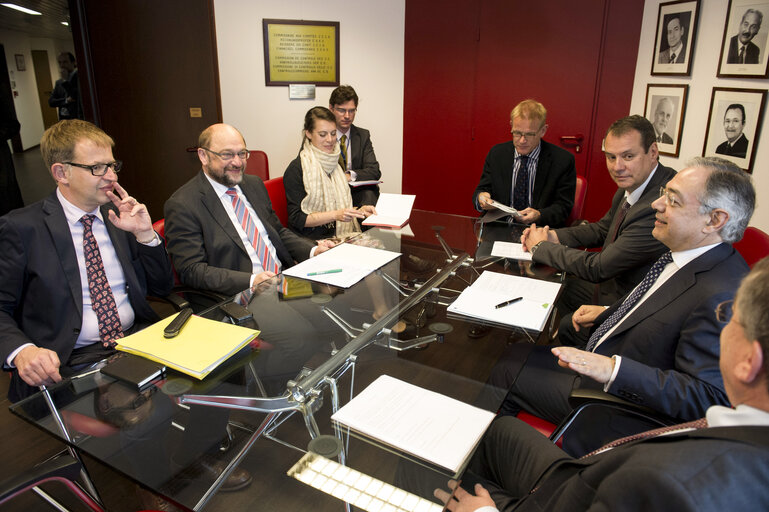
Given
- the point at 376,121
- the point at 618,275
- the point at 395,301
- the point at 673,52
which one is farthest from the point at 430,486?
the point at 376,121

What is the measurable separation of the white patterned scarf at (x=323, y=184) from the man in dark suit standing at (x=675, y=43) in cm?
259

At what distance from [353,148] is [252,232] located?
1644 millimetres

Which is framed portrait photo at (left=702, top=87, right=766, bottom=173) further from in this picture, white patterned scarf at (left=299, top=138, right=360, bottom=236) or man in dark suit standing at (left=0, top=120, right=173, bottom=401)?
man in dark suit standing at (left=0, top=120, right=173, bottom=401)

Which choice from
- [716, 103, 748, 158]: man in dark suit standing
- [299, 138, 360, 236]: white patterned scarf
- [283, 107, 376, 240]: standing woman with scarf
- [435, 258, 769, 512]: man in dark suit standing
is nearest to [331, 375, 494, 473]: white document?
[435, 258, 769, 512]: man in dark suit standing

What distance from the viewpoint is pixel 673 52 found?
355 cm

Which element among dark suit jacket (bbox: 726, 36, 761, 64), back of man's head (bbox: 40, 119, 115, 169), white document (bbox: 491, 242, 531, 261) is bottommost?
white document (bbox: 491, 242, 531, 261)

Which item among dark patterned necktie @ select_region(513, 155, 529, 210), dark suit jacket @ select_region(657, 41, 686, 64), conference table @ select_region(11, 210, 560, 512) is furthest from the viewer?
dark suit jacket @ select_region(657, 41, 686, 64)

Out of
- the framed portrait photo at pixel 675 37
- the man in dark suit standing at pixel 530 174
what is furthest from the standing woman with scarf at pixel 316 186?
the framed portrait photo at pixel 675 37

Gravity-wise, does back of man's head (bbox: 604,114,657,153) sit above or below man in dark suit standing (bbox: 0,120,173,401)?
above

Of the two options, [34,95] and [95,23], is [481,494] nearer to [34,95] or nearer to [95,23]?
[95,23]

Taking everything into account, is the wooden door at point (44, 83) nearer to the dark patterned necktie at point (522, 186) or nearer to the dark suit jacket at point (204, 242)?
the dark suit jacket at point (204, 242)

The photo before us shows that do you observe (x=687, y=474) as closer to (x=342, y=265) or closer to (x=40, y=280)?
(x=342, y=265)

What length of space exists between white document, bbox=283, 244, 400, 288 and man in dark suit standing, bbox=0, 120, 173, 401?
71cm

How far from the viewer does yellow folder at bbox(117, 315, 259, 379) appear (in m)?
1.42
